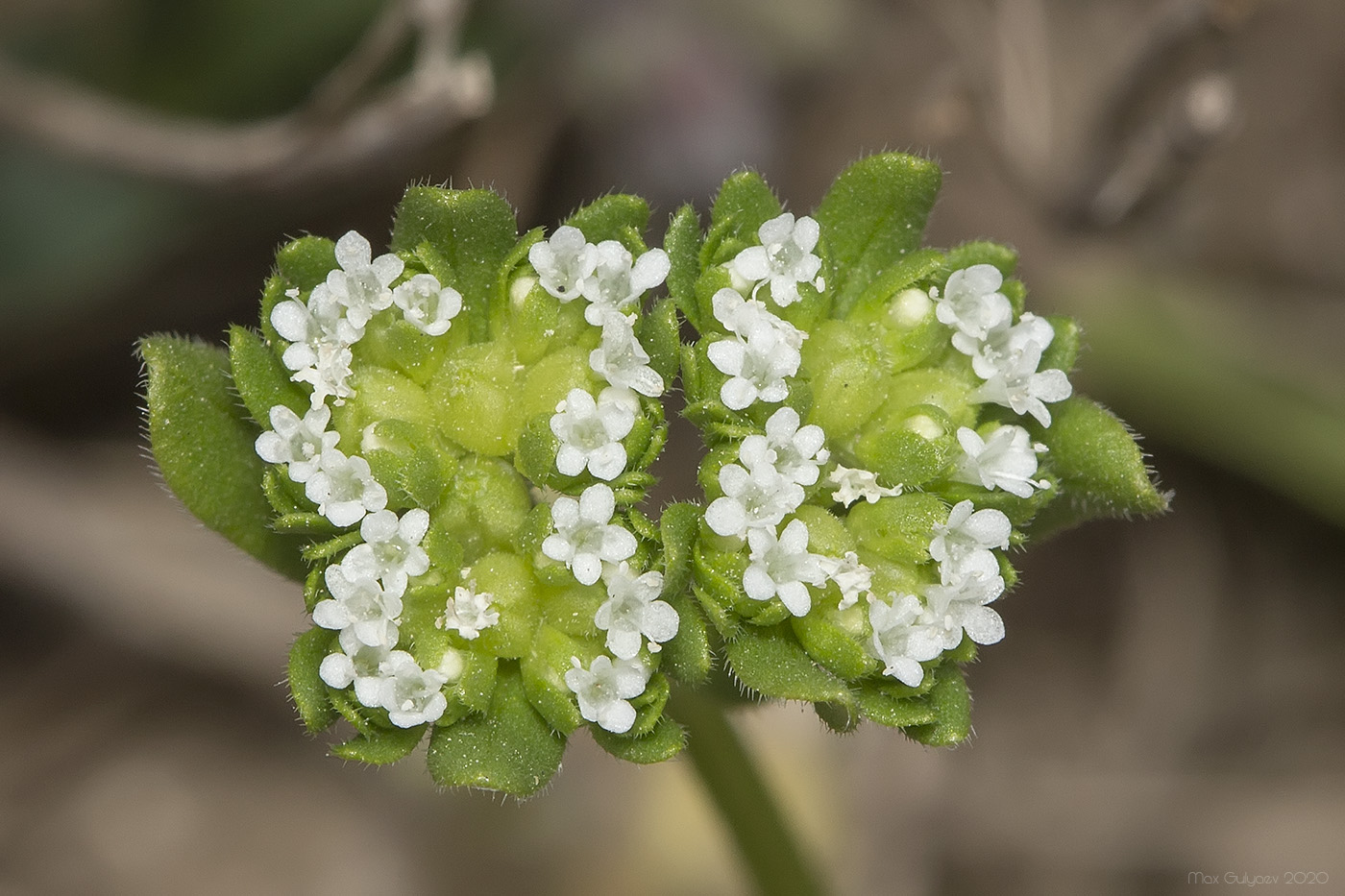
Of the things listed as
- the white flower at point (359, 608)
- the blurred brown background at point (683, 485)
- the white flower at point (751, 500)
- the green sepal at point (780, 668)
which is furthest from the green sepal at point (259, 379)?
the blurred brown background at point (683, 485)

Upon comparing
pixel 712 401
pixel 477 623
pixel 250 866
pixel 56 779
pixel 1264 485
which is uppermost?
pixel 712 401

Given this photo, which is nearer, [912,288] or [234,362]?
[234,362]

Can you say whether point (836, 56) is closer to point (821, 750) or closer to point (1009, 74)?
point (1009, 74)

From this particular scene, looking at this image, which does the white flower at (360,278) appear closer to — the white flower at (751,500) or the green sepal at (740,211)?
the green sepal at (740,211)

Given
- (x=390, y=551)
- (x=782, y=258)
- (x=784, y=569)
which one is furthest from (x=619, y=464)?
(x=782, y=258)

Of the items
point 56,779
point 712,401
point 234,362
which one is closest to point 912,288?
point 712,401

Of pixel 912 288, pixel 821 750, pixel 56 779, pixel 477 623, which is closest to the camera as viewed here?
pixel 477 623

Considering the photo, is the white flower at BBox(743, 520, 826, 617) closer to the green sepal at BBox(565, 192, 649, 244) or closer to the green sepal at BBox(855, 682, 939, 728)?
the green sepal at BBox(855, 682, 939, 728)
